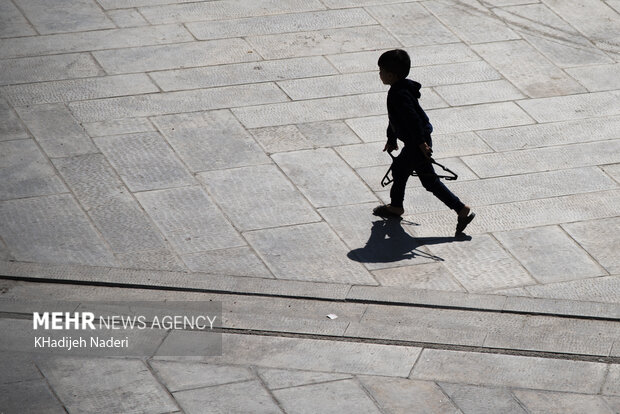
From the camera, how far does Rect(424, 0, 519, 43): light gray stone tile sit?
1219 centimetres

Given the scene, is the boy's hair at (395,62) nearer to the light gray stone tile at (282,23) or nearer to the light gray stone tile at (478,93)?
the light gray stone tile at (478,93)

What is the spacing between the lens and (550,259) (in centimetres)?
826

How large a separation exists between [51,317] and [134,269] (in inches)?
32.7

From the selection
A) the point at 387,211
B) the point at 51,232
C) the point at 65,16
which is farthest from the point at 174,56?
the point at 387,211

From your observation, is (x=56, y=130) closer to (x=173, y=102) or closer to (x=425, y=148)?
(x=173, y=102)

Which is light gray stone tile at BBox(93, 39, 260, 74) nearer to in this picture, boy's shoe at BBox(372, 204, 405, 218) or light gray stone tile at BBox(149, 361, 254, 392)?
boy's shoe at BBox(372, 204, 405, 218)

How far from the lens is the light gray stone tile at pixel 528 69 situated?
11.0m

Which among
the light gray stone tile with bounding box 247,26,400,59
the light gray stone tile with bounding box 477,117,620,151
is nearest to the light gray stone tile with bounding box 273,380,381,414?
the light gray stone tile with bounding box 477,117,620,151

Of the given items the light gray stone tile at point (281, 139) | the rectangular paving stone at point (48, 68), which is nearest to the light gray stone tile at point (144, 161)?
the light gray stone tile at point (281, 139)

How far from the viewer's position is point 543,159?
9.73m

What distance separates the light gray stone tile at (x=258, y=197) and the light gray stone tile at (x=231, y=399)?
209 centimetres

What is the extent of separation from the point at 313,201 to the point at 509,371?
2.69 m

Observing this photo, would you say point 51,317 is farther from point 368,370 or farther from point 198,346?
point 368,370

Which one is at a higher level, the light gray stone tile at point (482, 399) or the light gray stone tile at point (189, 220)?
the light gray stone tile at point (482, 399)
